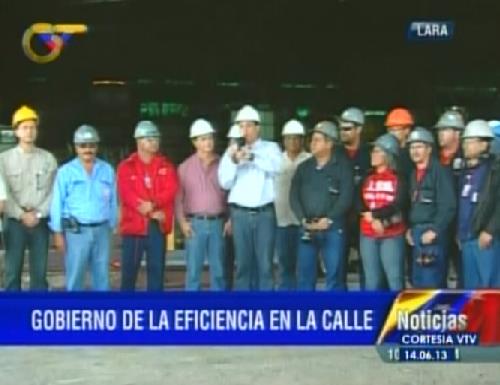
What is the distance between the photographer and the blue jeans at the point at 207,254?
535cm

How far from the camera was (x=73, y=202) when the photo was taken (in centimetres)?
534

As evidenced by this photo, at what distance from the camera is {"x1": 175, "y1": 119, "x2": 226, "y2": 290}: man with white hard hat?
5.32 m

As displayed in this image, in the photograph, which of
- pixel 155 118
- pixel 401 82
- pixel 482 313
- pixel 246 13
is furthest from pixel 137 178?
pixel 482 313

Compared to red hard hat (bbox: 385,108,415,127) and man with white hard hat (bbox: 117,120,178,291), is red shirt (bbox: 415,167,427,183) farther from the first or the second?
man with white hard hat (bbox: 117,120,178,291)

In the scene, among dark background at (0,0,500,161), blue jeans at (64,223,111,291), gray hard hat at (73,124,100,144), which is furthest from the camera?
blue jeans at (64,223,111,291)

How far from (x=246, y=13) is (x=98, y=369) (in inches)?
84.8

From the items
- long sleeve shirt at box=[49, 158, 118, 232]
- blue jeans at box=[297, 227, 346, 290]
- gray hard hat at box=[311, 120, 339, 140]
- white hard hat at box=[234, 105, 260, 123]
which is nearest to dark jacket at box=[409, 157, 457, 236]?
blue jeans at box=[297, 227, 346, 290]

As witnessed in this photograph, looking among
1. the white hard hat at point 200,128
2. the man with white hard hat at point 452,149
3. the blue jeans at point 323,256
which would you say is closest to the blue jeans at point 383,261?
the blue jeans at point 323,256

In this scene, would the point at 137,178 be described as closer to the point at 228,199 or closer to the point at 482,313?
the point at 228,199

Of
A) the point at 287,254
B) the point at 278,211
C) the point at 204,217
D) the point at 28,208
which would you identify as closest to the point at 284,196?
the point at 278,211

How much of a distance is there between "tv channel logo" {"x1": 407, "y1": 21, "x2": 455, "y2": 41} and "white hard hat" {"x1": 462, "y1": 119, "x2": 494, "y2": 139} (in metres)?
0.41

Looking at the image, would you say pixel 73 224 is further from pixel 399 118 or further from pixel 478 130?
pixel 478 130

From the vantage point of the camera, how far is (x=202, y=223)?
5.35 m

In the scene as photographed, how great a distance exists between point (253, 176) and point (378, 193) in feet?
1.89
